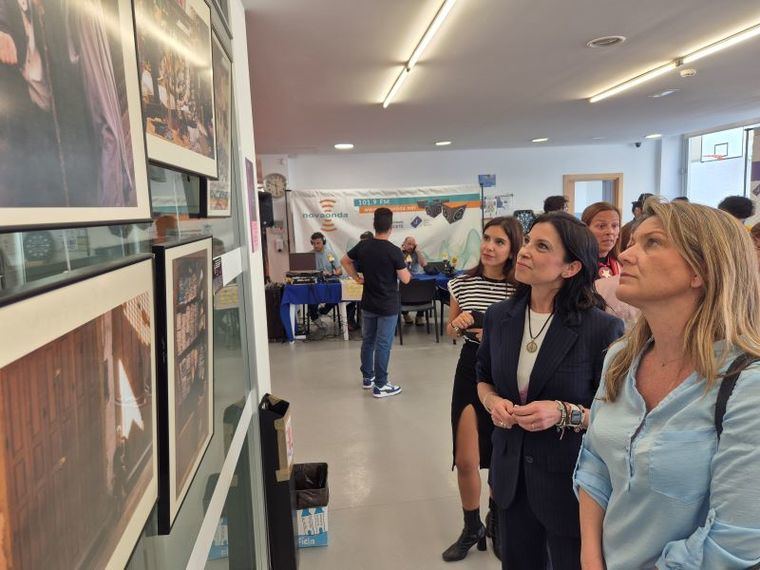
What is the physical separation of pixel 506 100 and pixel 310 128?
2570 millimetres

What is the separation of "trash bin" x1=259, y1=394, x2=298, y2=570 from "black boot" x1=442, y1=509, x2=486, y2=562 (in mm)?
763

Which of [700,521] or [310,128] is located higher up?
[310,128]

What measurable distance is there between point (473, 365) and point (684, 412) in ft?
4.06

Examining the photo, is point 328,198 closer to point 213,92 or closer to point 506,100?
point 506,100

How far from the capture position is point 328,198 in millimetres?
8383

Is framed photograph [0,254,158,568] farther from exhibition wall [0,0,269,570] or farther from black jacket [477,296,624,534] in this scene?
black jacket [477,296,624,534]

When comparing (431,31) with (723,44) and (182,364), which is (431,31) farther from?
(182,364)

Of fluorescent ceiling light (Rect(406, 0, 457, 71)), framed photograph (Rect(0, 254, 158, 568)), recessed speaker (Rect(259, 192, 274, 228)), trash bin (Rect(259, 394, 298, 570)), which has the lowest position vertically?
trash bin (Rect(259, 394, 298, 570))

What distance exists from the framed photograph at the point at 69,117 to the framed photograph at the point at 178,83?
0.12m

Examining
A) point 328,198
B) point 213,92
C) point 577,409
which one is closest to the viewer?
point 213,92

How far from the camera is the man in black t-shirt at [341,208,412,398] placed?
14.0 feet

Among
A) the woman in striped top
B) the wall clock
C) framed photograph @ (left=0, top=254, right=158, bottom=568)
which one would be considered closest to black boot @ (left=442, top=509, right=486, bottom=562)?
the woman in striped top

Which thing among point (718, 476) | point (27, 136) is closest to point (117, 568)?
point (27, 136)

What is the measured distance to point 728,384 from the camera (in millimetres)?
912
